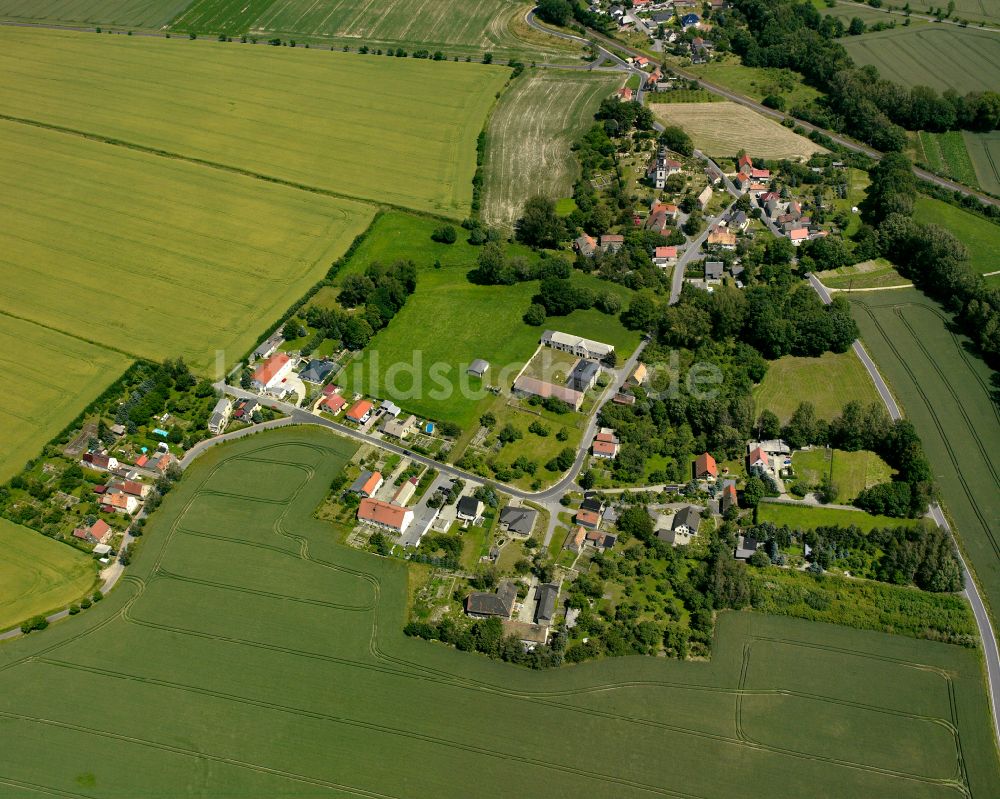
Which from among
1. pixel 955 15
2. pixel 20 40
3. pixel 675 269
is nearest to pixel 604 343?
pixel 675 269

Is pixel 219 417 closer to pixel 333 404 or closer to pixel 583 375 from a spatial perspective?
pixel 333 404

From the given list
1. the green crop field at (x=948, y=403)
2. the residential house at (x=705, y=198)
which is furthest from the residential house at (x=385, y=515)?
the residential house at (x=705, y=198)

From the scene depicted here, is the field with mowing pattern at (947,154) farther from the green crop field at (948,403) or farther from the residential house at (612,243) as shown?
the residential house at (612,243)

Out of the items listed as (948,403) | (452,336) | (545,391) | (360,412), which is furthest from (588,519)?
(948,403)

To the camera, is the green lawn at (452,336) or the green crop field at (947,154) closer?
the green lawn at (452,336)

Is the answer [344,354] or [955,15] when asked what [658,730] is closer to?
[344,354]
